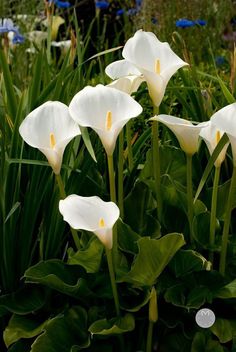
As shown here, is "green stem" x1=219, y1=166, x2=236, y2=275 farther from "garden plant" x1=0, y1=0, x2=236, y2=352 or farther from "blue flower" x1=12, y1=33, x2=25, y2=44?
"blue flower" x1=12, y1=33, x2=25, y2=44

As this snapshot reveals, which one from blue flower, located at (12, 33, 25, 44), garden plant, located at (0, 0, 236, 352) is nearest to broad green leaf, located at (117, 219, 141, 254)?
garden plant, located at (0, 0, 236, 352)

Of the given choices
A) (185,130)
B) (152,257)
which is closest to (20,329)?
(152,257)

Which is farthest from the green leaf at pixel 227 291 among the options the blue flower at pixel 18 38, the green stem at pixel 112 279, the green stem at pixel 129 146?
the blue flower at pixel 18 38

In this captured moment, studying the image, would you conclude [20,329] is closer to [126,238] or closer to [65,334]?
[65,334]

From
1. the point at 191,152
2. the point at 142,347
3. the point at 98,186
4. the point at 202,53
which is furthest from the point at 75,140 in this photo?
the point at 202,53

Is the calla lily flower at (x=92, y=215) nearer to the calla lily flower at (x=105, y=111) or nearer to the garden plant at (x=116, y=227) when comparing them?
the garden plant at (x=116, y=227)

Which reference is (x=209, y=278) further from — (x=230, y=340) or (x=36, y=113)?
(x=36, y=113)
